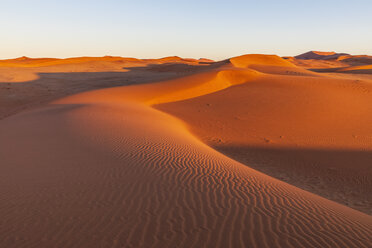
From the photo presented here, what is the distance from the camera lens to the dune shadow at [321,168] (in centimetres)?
634

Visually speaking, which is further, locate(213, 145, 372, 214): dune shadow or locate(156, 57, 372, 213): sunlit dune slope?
locate(156, 57, 372, 213): sunlit dune slope

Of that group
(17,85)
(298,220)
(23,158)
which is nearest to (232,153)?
(298,220)

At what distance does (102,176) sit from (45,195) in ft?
3.48

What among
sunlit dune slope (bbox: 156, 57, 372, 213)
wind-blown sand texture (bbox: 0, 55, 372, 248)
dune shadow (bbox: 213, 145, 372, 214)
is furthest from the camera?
sunlit dune slope (bbox: 156, 57, 372, 213)

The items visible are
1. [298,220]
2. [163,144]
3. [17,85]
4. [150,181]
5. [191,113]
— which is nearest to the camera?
[298,220]

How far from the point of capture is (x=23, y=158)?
19.7 ft

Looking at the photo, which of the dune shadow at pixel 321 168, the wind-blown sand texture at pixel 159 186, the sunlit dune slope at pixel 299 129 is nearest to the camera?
the wind-blown sand texture at pixel 159 186

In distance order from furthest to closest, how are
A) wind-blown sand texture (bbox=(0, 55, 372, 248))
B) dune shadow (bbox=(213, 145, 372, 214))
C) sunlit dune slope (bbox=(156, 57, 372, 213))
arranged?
sunlit dune slope (bbox=(156, 57, 372, 213)) < dune shadow (bbox=(213, 145, 372, 214)) < wind-blown sand texture (bbox=(0, 55, 372, 248))

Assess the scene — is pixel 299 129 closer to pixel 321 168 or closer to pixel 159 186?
pixel 321 168

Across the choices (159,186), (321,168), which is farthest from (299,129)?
(159,186)

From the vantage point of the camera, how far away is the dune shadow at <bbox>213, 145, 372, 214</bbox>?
249 inches

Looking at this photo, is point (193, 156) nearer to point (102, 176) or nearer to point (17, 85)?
point (102, 176)

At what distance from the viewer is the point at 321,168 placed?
25.6ft

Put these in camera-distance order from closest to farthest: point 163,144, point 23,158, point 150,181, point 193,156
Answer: point 150,181
point 23,158
point 193,156
point 163,144
